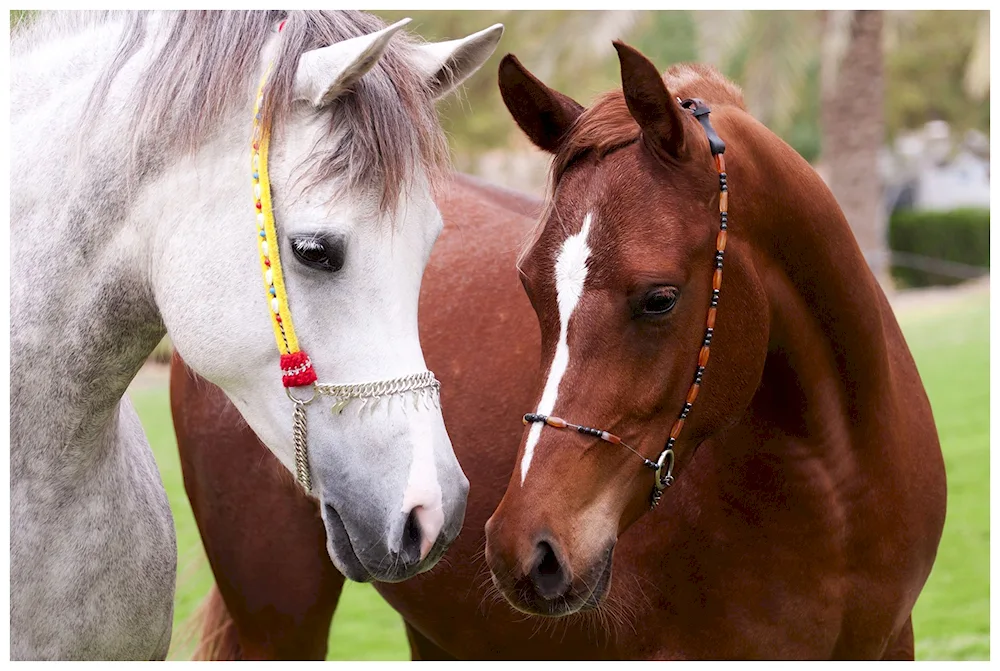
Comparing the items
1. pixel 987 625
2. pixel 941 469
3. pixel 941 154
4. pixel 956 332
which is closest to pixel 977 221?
pixel 956 332

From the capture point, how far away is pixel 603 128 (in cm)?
247

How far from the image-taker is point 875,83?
12789 mm

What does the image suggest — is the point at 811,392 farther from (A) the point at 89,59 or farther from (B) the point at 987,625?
(B) the point at 987,625

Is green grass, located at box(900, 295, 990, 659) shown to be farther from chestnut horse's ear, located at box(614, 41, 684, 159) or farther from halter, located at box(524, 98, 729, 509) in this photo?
chestnut horse's ear, located at box(614, 41, 684, 159)

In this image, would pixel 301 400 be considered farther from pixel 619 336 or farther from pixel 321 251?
pixel 619 336

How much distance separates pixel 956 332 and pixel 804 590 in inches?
452

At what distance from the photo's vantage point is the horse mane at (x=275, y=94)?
222 centimetres

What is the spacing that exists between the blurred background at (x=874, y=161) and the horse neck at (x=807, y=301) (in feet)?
1.71

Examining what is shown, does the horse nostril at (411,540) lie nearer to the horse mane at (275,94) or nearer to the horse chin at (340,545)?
the horse chin at (340,545)

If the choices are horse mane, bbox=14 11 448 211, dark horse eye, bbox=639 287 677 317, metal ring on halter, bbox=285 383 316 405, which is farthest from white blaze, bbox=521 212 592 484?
metal ring on halter, bbox=285 383 316 405

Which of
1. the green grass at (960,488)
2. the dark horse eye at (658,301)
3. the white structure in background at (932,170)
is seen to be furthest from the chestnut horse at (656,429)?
the white structure in background at (932,170)

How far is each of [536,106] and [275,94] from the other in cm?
71

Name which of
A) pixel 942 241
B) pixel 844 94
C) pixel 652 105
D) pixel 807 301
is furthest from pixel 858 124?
pixel 652 105

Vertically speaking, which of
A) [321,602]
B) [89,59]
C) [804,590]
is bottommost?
[321,602]
